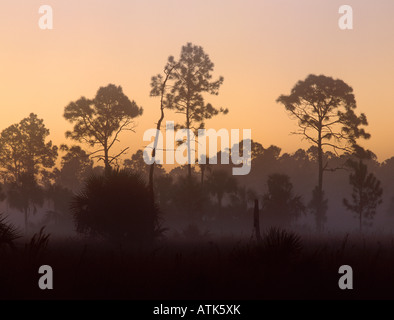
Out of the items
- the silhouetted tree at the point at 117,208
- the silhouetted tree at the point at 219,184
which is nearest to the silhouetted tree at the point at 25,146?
the silhouetted tree at the point at 219,184

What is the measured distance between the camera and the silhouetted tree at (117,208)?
20047 millimetres

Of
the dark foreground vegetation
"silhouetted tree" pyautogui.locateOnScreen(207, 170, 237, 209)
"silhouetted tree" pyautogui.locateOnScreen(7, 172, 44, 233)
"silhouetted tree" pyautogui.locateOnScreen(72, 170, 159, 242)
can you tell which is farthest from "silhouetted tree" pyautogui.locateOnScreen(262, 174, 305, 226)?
the dark foreground vegetation

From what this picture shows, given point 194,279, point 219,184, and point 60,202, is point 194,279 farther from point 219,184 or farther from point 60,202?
point 60,202

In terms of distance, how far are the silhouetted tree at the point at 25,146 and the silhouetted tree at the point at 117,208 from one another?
137 feet

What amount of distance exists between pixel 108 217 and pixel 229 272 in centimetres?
1015

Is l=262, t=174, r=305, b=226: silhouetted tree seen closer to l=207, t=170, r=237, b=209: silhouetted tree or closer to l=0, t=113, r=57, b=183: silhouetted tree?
l=207, t=170, r=237, b=209: silhouetted tree

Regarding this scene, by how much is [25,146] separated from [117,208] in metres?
44.0

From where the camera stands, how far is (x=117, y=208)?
65.9ft

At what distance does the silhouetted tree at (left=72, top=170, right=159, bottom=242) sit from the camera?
20.0m

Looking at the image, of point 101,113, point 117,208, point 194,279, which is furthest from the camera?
point 101,113

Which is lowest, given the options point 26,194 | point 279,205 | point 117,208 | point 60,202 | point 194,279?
point 60,202

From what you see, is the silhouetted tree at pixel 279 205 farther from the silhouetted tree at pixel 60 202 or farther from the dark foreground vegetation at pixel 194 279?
the dark foreground vegetation at pixel 194 279

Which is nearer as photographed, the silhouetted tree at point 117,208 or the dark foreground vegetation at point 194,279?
the dark foreground vegetation at point 194,279

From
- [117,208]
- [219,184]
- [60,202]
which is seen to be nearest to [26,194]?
[60,202]
